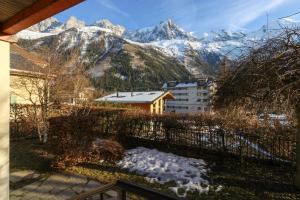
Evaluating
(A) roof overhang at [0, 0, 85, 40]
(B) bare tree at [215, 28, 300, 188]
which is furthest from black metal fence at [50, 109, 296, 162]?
(A) roof overhang at [0, 0, 85, 40]

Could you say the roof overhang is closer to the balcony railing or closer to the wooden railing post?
the balcony railing

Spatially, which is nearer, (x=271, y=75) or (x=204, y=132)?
(x=271, y=75)

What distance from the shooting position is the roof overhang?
1.88 m

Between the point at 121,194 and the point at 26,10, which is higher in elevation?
the point at 26,10

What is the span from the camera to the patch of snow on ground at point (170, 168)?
6078 mm

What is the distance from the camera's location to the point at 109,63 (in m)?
126

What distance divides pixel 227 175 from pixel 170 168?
1.59 meters

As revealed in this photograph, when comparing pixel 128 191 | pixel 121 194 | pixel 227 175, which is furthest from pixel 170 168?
pixel 128 191

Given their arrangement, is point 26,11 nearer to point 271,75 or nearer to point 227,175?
point 271,75

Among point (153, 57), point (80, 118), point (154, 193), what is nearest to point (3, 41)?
point (154, 193)

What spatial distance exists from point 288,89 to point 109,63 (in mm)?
124796

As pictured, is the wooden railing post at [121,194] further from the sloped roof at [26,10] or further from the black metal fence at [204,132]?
the black metal fence at [204,132]

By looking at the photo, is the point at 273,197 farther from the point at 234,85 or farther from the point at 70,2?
the point at 70,2

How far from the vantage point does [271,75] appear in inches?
192
